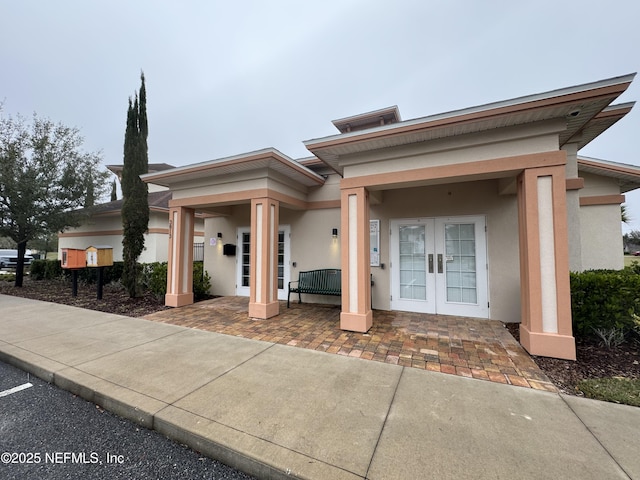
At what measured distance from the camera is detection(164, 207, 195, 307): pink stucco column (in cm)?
666

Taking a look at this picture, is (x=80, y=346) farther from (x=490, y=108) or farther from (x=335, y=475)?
(x=490, y=108)

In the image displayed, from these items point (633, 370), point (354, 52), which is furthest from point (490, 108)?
point (354, 52)

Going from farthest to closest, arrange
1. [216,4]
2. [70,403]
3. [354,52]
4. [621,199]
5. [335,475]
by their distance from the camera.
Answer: [354,52]
[216,4]
[621,199]
[70,403]
[335,475]

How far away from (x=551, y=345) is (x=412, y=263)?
112 inches

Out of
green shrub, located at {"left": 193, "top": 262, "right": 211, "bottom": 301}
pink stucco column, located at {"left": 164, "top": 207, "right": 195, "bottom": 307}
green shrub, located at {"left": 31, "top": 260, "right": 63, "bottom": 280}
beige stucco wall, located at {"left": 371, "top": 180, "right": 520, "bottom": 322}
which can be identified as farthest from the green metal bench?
green shrub, located at {"left": 31, "top": 260, "right": 63, "bottom": 280}

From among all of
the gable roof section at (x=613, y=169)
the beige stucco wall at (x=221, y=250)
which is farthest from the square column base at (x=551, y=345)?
the beige stucco wall at (x=221, y=250)

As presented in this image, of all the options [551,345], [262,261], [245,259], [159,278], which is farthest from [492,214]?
[159,278]

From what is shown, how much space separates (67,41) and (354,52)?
12241 mm

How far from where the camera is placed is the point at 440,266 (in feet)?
18.8

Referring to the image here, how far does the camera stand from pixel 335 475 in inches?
64.7

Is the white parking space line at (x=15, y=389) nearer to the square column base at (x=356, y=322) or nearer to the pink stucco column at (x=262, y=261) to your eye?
the pink stucco column at (x=262, y=261)

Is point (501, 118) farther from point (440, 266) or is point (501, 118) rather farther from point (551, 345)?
point (551, 345)

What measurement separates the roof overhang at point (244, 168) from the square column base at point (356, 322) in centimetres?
334

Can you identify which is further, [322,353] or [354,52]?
[354,52]
